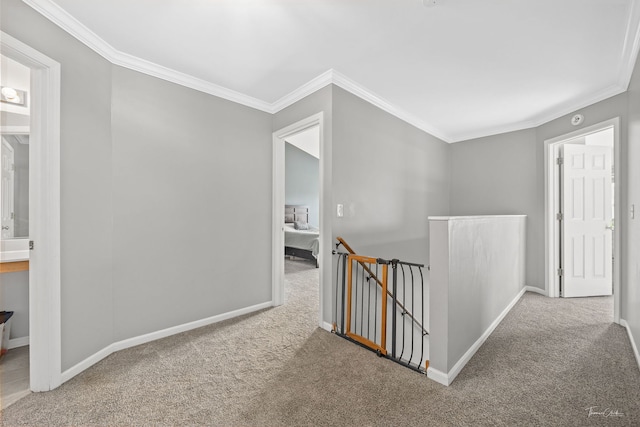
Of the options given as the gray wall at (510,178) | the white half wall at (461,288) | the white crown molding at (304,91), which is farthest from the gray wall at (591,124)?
the white crown molding at (304,91)

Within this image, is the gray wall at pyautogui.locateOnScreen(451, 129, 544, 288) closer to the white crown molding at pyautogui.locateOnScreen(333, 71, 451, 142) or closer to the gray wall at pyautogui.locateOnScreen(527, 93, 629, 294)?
the gray wall at pyautogui.locateOnScreen(527, 93, 629, 294)

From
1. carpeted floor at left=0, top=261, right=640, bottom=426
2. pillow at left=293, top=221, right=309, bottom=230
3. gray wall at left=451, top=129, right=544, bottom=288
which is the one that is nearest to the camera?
carpeted floor at left=0, top=261, right=640, bottom=426

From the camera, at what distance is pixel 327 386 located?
177 cm

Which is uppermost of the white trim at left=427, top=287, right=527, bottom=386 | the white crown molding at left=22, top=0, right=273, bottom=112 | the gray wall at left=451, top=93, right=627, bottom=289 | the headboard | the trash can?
the white crown molding at left=22, top=0, right=273, bottom=112

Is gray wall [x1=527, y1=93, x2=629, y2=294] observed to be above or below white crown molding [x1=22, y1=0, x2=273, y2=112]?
below

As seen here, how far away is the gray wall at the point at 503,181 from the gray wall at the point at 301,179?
389cm

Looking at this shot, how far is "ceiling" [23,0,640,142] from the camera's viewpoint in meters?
1.81

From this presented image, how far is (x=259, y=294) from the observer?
3.14 meters

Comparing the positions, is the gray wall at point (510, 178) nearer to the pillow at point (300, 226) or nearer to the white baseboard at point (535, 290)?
the white baseboard at point (535, 290)

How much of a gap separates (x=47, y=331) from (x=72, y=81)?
5.65 ft

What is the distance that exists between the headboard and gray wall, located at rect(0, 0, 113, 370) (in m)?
5.36

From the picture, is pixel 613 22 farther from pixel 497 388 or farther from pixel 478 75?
pixel 497 388

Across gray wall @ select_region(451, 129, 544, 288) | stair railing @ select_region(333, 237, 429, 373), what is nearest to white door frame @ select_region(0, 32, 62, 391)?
stair railing @ select_region(333, 237, 429, 373)

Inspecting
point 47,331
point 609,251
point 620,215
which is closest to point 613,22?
point 620,215
